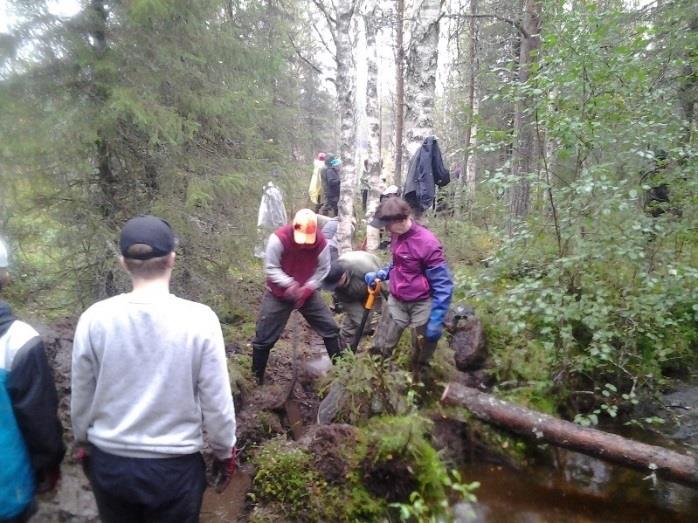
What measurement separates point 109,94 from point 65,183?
107 centimetres

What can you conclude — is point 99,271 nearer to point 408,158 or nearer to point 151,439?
point 151,439

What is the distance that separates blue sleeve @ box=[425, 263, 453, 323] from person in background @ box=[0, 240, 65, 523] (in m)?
3.19

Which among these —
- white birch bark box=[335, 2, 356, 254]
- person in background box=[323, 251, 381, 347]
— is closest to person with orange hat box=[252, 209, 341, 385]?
person in background box=[323, 251, 381, 347]

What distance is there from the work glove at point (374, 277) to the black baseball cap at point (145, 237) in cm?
342

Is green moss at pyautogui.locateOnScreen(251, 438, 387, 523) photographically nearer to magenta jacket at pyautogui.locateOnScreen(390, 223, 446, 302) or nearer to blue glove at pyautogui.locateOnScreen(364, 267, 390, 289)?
magenta jacket at pyautogui.locateOnScreen(390, 223, 446, 302)

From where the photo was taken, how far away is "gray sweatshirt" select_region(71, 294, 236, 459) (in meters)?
2.03

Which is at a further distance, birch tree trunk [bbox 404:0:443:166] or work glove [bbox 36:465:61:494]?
birch tree trunk [bbox 404:0:443:166]

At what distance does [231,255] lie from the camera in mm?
6172

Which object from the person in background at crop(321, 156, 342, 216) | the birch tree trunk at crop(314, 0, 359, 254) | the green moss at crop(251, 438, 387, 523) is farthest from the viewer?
the person in background at crop(321, 156, 342, 216)

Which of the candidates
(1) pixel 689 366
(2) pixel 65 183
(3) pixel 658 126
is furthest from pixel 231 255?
(1) pixel 689 366

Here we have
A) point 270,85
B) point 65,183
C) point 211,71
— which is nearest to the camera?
point 65,183

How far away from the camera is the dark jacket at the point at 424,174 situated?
7.60 meters

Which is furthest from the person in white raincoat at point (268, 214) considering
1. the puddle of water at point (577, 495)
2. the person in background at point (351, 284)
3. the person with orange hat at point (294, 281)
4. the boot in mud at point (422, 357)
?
the puddle of water at point (577, 495)

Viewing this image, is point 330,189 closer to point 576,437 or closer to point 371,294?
point 371,294
